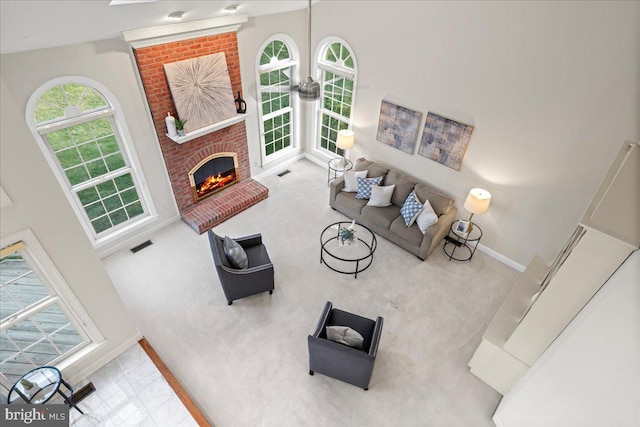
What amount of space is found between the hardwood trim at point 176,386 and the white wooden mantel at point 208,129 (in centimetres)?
297

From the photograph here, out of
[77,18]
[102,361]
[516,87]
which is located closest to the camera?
[77,18]

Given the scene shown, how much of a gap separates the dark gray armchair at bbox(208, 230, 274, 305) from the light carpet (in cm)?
24

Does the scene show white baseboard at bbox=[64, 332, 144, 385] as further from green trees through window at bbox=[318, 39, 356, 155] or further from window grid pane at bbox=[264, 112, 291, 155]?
green trees through window at bbox=[318, 39, 356, 155]

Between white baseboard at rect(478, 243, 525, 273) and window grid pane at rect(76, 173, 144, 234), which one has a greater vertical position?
window grid pane at rect(76, 173, 144, 234)

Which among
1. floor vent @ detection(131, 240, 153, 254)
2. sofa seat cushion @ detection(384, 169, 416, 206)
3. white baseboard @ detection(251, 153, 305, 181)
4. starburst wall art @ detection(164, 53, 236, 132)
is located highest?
starburst wall art @ detection(164, 53, 236, 132)

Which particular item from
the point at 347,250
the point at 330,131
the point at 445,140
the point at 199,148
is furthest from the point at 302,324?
the point at 330,131

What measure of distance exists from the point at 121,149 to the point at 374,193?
4.12 m

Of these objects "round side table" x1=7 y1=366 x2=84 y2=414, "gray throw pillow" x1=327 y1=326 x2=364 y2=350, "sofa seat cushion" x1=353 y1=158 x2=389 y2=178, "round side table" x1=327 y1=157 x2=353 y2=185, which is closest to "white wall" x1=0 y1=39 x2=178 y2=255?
"round side table" x1=7 y1=366 x2=84 y2=414

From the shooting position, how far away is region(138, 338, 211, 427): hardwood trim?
3.83 metres

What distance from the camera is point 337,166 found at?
749 cm

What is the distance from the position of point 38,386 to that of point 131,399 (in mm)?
907

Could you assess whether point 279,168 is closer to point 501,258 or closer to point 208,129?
point 208,129

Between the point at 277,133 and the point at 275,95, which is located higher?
the point at 275,95

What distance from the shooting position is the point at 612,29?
3.77 metres
